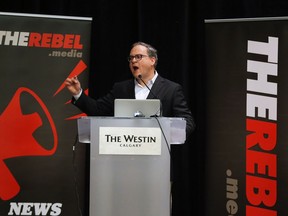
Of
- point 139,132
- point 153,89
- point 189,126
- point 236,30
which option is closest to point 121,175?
point 139,132

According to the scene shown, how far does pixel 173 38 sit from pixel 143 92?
3.74 ft

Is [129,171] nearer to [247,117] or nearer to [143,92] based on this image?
[143,92]

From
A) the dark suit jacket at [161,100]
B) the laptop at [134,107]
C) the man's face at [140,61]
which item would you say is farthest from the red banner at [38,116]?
the laptop at [134,107]

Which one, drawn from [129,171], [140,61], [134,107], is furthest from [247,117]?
[129,171]

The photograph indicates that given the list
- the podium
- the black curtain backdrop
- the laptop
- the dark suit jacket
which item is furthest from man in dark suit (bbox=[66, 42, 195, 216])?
the black curtain backdrop

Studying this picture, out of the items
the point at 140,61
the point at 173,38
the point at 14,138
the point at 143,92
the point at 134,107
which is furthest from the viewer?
the point at 173,38

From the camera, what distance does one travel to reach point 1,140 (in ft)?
12.9

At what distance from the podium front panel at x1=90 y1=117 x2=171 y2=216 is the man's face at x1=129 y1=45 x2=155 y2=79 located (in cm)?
94

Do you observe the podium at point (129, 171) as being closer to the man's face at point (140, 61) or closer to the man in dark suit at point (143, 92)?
the man in dark suit at point (143, 92)

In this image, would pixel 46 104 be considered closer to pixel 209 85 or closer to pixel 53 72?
pixel 53 72

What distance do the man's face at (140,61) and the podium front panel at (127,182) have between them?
0.94 m

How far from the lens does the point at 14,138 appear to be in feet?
13.0

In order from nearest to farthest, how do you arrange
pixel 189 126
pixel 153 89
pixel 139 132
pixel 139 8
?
pixel 139 132 → pixel 189 126 → pixel 153 89 → pixel 139 8

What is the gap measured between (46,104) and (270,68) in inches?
77.5
